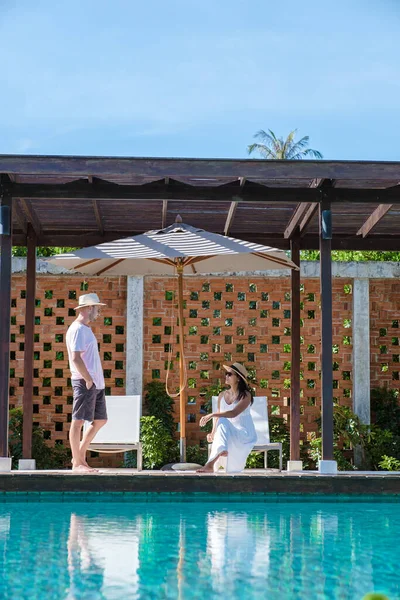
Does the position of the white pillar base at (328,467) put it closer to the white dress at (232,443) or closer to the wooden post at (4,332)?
the white dress at (232,443)

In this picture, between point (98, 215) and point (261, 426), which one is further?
point (261, 426)

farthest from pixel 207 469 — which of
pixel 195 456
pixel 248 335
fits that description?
pixel 248 335

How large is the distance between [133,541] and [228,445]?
259 centimetres

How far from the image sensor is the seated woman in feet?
23.3

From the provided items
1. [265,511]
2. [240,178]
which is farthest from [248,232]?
[265,511]

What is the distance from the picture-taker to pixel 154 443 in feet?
28.8

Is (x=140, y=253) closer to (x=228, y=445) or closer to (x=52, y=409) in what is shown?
(x=228, y=445)

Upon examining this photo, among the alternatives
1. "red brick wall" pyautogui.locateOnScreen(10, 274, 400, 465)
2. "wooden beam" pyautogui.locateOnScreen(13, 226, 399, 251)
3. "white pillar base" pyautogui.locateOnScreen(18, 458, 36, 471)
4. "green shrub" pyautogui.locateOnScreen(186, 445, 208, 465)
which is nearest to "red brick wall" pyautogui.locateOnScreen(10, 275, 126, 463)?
"red brick wall" pyautogui.locateOnScreen(10, 274, 400, 465)

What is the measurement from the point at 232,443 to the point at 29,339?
8.06 feet

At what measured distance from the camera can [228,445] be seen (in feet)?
23.3

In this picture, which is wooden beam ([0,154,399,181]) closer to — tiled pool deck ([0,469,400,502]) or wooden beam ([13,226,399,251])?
wooden beam ([13,226,399,251])

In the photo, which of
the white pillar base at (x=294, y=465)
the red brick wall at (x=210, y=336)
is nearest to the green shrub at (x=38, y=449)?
the red brick wall at (x=210, y=336)

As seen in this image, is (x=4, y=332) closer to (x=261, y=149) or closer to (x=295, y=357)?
(x=295, y=357)

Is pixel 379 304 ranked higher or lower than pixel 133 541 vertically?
higher
